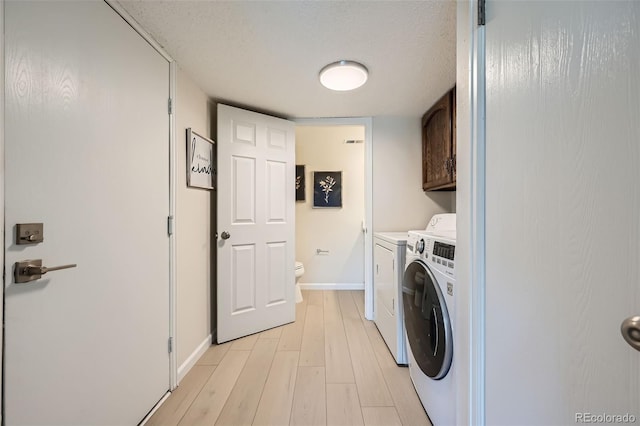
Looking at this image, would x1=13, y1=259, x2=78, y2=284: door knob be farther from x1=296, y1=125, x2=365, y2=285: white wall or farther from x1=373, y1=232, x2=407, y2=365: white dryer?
x1=296, y1=125, x2=365, y2=285: white wall

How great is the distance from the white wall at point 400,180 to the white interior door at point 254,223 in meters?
0.88

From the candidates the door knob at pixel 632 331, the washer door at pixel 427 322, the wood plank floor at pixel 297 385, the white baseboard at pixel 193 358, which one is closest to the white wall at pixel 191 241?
the white baseboard at pixel 193 358

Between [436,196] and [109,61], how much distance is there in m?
2.57

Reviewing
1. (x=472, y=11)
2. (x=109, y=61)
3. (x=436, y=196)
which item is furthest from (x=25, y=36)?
(x=436, y=196)

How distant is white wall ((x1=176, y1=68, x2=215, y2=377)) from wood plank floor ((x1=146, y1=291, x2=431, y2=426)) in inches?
8.3

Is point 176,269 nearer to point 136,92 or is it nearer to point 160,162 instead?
point 160,162

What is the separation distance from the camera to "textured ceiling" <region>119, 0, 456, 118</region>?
43.4 inches

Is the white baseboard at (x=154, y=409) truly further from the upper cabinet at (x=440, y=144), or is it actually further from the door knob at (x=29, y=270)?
the upper cabinet at (x=440, y=144)

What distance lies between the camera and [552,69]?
0.54 meters

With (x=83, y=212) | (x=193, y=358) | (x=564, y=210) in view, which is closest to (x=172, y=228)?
(x=83, y=212)

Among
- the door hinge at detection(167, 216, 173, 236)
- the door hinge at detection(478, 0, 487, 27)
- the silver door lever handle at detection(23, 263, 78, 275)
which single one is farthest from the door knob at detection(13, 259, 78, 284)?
the door hinge at detection(478, 0, 487, 27)

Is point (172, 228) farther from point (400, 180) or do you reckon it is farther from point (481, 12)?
point (400, 180)

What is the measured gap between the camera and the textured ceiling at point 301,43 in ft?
3.61

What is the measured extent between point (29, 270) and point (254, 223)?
1423 mm
